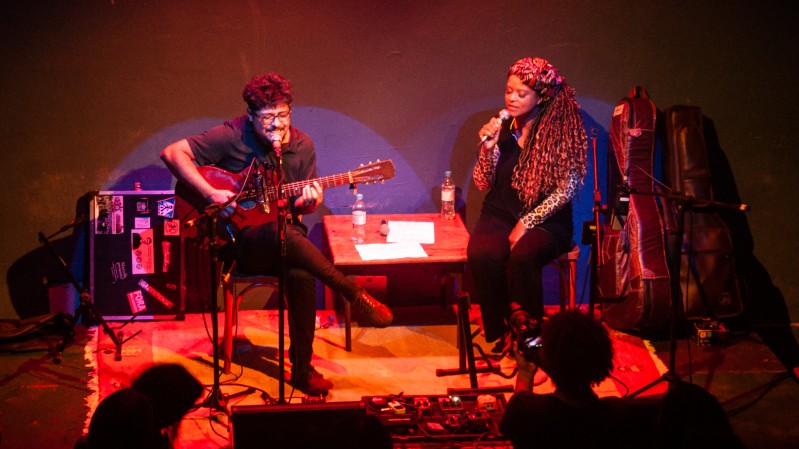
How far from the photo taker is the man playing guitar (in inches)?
179

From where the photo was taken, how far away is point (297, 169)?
493cm

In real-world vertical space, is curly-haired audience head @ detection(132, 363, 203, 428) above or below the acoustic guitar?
below

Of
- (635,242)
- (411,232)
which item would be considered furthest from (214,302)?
(635,242)

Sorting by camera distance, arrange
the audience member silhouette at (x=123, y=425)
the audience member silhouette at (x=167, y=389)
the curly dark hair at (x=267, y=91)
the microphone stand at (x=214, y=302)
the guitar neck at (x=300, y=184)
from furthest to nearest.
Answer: the guitar neck at (x=300, y=184) → the curly dark hair at (x=267, y=91) → the microphone stand at (x=214, y=302) → the audience member silhouette at (x=167, y=389) → the audience member silhouette at (x=123, y=425)

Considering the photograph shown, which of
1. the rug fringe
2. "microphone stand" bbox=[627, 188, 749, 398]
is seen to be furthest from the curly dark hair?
"microphone stand" bbox=[627, 188, 749, 398]

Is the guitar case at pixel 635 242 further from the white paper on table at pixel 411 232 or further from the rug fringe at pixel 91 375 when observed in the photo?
the rug fringe at pixel 91 375

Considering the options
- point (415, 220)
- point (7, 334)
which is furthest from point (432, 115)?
point (7, 334)

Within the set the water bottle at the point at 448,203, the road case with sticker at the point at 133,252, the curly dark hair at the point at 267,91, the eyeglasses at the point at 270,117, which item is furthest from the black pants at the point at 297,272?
the water bottle at the point at 448,203

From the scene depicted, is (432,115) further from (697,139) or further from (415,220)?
(697,139)

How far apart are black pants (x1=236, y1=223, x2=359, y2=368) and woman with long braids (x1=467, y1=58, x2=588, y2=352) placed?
0.89 meters

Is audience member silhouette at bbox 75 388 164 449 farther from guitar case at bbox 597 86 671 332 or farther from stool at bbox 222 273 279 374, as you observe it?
guitar case at bbox 597 86 671 332

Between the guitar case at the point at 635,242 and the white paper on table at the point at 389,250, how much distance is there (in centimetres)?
134

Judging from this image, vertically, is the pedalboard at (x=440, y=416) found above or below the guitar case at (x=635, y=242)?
below

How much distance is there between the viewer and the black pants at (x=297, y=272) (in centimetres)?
454
